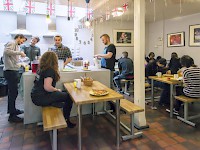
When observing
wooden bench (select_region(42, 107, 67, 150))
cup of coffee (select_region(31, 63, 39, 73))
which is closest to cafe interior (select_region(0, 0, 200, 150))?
wooden bench (select_region(42, 107, 67, 150))

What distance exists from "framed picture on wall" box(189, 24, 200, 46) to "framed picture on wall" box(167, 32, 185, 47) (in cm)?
29

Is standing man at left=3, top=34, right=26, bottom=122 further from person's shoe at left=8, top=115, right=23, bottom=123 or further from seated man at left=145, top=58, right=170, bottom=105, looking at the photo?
seated man at left=145, top=58, right=170, bottom=105

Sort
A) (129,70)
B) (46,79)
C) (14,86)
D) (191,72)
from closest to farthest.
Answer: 1. (46,79)
2. (191,72)
3. (14,86)
4. (129,70)

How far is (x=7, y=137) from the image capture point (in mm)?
2422

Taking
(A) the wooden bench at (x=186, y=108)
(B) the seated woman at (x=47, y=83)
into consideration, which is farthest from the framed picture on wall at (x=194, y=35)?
(B) the seated woman at (x=47, y=83)

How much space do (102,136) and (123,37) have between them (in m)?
4.71

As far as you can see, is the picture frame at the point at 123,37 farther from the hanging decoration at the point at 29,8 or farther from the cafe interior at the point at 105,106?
the hanging decoration at the point at 29,8

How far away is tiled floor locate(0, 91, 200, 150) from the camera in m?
2.18

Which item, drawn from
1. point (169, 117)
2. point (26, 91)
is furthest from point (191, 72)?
point (26, 91)

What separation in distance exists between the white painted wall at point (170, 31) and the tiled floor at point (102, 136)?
3.22m

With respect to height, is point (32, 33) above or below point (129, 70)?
above

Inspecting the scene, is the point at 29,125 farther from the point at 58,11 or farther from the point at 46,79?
the point at 58,11

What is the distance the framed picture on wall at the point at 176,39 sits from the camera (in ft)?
18.7

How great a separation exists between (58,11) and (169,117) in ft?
17.1
